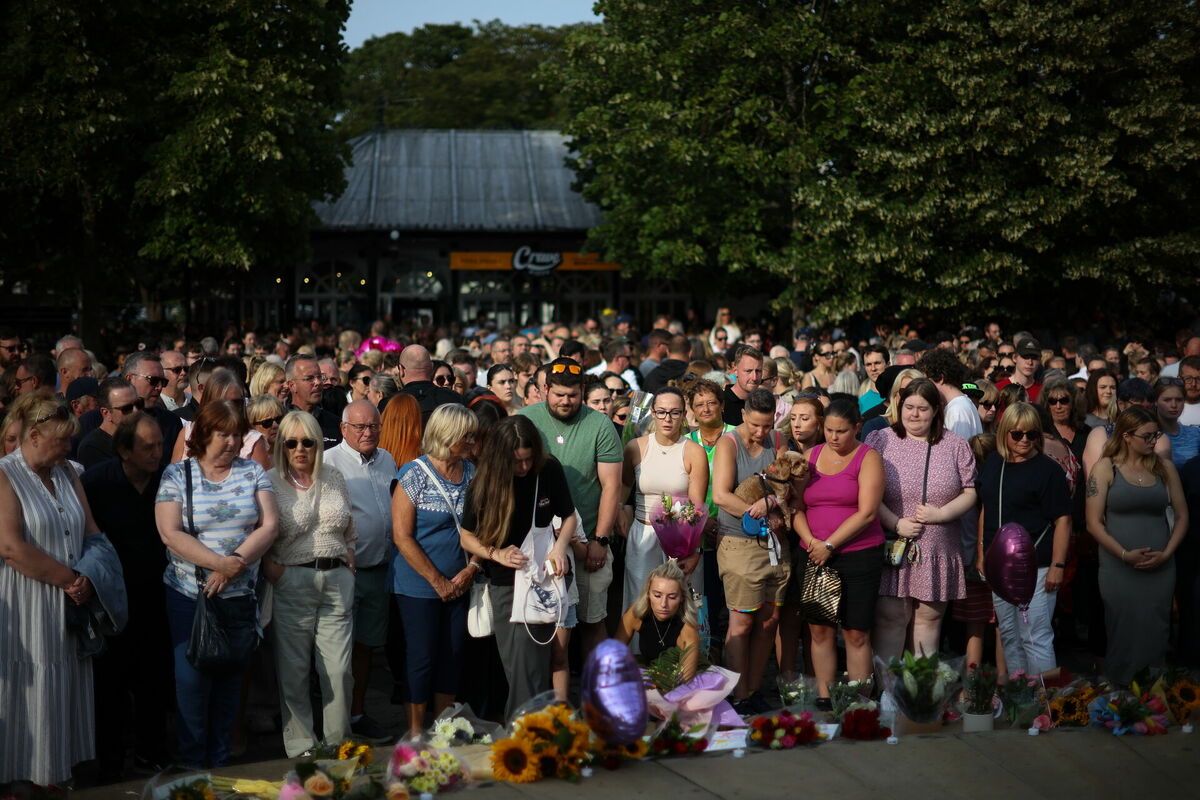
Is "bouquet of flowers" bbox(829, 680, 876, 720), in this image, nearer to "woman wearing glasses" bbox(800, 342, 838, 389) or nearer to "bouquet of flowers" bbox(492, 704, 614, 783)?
"bouquet of flowers" bbox(492, 704, 614, 783)

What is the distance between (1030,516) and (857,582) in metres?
1.20

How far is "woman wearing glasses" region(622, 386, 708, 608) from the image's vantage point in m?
7.77

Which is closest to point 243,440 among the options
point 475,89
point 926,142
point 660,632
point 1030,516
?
point 660,632

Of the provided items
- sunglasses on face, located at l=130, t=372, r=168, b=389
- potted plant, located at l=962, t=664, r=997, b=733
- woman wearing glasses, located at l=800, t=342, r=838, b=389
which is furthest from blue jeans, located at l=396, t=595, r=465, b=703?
woman wearing glasses, located at l=800, t=342, r=838, b=389

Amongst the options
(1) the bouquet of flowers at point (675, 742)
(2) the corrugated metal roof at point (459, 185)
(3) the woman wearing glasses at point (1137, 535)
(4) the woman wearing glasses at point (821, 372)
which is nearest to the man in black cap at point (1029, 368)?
(4) the woman wearing glasses at point (821, 372)

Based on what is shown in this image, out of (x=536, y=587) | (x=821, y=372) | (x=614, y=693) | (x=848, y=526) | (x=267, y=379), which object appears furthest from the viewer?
A: (x=821, y=372)

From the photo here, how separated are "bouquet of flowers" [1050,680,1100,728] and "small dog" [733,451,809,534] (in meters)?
1.81

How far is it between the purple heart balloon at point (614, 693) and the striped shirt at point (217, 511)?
74.4 inches

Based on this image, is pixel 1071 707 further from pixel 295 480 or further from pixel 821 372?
pixel 821 372

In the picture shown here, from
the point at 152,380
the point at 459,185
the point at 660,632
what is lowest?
the point at 660,632

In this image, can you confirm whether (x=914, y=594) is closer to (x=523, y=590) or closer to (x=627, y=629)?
(x=627, y=629)

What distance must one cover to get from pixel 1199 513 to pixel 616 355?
17.2 ft

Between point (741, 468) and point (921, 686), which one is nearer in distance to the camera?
point (921, 686)

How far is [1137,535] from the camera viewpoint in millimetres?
8102
